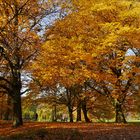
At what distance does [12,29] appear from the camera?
1986 centimetres

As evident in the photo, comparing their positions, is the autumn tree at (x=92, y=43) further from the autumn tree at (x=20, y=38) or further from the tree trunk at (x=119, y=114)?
the tree trunk at (x=119, y=114)

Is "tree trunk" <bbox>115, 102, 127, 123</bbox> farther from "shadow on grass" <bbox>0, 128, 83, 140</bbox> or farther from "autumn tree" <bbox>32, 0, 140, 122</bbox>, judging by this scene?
"shadow on grass" <bbox>0, 128, 83, 140</bbox>

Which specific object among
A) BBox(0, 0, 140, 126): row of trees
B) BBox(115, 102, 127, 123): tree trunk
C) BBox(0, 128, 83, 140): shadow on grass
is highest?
BBox(0, 0, 140, 126): row of trees

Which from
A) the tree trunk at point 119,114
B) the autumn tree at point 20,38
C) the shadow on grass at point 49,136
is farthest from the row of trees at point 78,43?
the shadow on grass at point 49,136

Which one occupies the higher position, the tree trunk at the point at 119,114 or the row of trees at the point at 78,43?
the row of trees at the point at 78,43

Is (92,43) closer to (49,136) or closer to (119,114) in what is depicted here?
(49,136)

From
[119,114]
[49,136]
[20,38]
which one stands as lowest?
[49,136]

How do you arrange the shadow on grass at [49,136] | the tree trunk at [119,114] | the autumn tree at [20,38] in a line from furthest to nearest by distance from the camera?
the tree trunk at [119,114], the autumn tree at [20,38], the shadow on grass at [49,136]

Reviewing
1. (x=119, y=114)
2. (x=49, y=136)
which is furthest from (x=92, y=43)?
(x=119, y=114)

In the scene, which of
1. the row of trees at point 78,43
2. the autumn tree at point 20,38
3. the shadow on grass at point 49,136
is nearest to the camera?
the shadow on grass at point 49,136

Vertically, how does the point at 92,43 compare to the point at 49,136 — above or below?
above

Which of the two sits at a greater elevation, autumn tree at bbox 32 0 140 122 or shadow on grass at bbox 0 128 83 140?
autumn tree at bbox 32 0 140 122

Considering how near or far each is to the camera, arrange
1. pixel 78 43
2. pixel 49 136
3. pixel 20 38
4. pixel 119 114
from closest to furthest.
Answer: pixel 49 136, pixel 20 38, pixel 78 43, pixel 119 114

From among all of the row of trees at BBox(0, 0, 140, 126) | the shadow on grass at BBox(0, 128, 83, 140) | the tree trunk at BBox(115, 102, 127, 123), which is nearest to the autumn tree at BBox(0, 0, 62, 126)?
the row of trees at BBox(0, 0, 140, 126)
